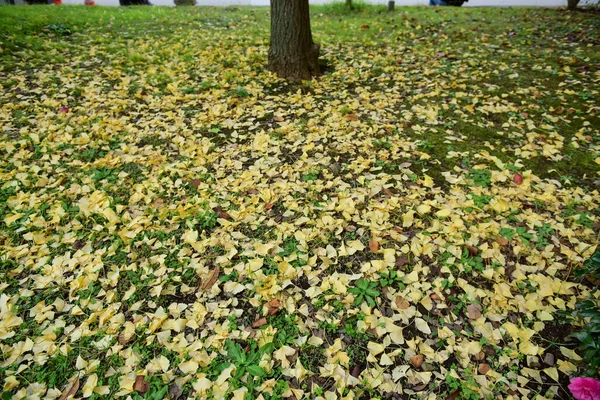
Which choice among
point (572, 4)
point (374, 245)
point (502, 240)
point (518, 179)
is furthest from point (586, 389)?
point (572, 4)

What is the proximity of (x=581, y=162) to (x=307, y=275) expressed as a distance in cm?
292

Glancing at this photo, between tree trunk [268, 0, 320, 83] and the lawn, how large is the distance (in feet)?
0.91

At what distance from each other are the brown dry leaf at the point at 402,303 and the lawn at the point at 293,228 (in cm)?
1

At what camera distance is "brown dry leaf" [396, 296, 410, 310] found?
231 centimetres

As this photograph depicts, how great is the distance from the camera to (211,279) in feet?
8.18

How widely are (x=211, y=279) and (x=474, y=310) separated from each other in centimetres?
174

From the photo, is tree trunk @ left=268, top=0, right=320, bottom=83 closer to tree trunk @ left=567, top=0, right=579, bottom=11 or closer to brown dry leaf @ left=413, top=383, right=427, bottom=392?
brown dry leaf @ left=413, top=383, right=427, bottom=392

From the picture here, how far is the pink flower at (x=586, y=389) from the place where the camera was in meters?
1.57

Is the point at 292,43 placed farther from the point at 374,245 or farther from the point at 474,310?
the point at 474,310

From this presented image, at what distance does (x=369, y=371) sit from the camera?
2.01 meters

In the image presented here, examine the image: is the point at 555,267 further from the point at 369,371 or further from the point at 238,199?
the point at 238,199

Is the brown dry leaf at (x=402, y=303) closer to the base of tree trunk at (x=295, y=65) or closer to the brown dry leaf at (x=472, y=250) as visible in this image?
the brown dry leaf at (x=472, y=250)

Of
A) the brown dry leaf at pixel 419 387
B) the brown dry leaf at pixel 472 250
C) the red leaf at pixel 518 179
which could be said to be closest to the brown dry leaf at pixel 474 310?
the brown dry leaf at pixel 472 250

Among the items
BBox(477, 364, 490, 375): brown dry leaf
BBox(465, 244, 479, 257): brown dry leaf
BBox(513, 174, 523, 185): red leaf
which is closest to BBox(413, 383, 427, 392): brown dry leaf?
BBox(477, 364, 490, 375): brown dry leaf
